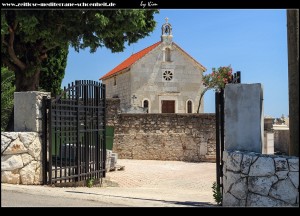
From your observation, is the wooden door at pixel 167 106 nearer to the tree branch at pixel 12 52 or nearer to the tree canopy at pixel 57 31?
the tree canopy at pixel 57 31

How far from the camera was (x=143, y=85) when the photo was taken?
36.1m

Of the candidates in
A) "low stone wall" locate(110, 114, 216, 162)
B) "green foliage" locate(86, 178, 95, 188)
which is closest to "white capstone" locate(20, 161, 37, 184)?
"green foliage" locate(86, 178, 95, 188)

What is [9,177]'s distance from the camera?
9.14m

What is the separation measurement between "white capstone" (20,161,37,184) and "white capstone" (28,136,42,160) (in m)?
0.16

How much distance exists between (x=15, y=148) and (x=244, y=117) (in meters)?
4.83

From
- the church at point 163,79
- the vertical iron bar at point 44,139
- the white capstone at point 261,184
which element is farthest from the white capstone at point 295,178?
the church at point 163,79

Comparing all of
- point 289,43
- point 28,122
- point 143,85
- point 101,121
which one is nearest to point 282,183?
point 289,43

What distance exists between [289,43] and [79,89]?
550 centimetres

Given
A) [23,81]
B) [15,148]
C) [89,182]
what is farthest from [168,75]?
[15,148]

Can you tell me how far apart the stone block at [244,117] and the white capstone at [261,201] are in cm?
90

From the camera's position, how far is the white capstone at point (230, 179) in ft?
25.2

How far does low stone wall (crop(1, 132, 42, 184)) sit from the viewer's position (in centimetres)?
908

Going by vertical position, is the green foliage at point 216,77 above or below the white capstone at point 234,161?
above
